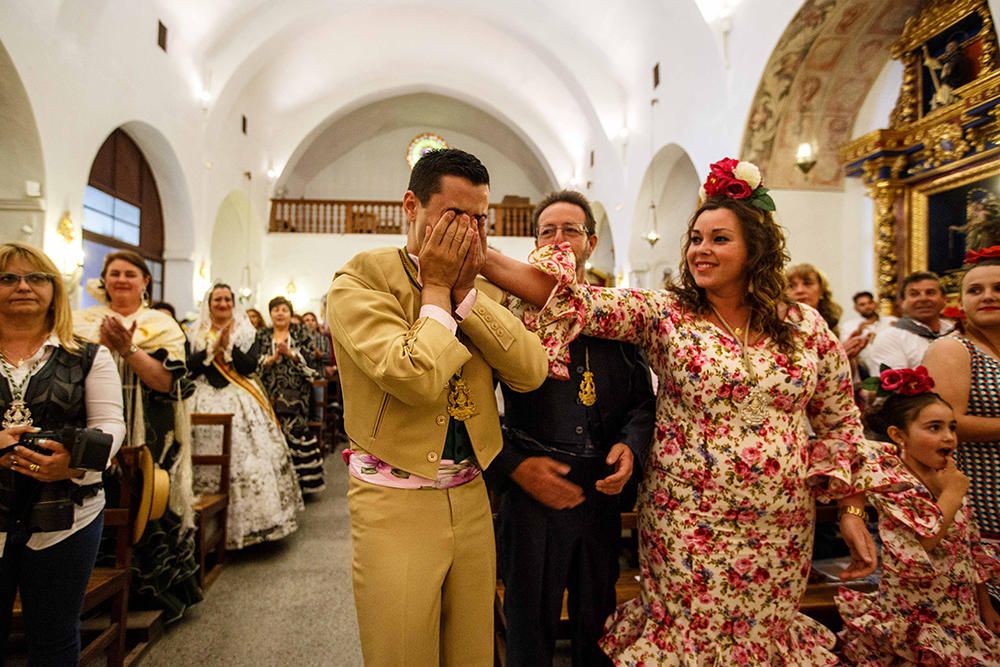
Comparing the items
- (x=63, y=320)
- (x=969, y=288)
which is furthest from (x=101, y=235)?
(x=969, y=288)

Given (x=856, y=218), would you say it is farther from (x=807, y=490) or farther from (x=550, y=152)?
(x=550, y=152)

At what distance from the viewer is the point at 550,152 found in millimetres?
15625

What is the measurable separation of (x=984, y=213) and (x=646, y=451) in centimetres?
471

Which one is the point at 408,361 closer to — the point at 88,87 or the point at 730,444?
the point at 730,444

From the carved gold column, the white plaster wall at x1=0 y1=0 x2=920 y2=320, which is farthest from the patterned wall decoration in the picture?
the carved gold column

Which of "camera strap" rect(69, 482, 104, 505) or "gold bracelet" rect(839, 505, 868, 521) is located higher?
"gold bracelet" rect(839, 505, 868, 521)

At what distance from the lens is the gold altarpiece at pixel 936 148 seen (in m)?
4.61

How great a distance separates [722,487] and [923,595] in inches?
42.0

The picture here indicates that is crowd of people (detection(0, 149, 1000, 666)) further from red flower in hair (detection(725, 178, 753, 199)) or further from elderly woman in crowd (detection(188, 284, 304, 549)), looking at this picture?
elderly woman in crowd (detection(188, 284, 304, 549))

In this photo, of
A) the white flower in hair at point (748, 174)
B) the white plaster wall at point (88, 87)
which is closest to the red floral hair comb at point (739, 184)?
the white flower in hair at point (748, 174)

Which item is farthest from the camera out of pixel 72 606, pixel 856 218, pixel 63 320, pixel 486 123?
pixel 486 123

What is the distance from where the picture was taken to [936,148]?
16.7 ft

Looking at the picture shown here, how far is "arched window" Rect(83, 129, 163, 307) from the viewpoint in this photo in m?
7.77

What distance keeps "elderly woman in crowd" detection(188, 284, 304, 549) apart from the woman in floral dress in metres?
2.85
